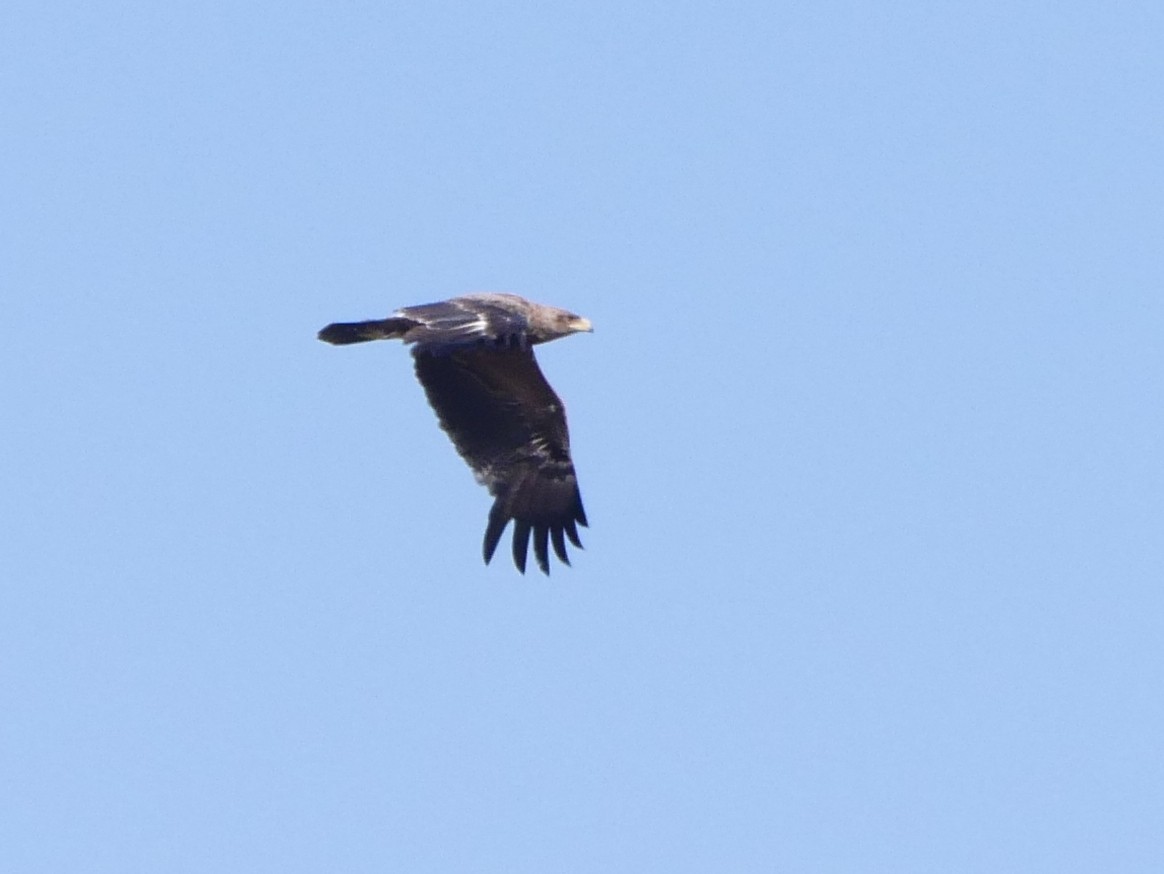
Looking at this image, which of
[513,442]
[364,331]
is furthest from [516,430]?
[364,331]

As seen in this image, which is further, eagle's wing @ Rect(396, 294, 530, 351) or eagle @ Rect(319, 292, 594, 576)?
eagle @ Rect(319, 292, 594, 576)

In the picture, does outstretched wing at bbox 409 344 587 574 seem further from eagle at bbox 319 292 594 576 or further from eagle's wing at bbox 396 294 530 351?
eagle's wing at bbox 396 294 530 351

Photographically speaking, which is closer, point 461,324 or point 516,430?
point 461,324

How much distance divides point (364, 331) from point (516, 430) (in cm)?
152

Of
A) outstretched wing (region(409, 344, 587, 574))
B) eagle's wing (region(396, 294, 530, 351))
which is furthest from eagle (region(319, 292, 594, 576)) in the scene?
eagle's wing (region(396, 294, 530, 351))

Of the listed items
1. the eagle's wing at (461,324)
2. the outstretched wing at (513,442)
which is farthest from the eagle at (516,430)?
the eagle's wing at (461,324)

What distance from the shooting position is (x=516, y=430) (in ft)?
53.4

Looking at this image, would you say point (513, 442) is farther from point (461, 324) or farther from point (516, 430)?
point (461, 324)

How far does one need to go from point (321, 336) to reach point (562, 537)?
85.1 inches

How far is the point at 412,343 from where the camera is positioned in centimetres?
1519

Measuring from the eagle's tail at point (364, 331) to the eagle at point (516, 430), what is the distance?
0.68m

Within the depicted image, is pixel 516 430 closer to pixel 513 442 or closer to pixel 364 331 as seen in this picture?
pixel 513 442

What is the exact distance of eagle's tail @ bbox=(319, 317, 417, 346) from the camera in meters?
15.1

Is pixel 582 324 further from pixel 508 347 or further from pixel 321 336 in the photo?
pixel 321 336
